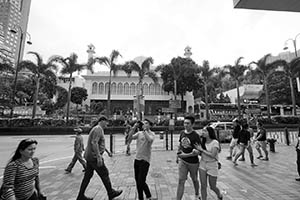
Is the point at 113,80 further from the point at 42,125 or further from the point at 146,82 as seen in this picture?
the point at 42,125

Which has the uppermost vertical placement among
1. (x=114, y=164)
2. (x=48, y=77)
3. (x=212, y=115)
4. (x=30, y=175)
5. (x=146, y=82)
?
(x=146, y=82)

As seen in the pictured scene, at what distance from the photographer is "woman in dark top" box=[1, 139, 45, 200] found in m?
1.75

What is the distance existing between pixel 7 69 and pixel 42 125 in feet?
23.9

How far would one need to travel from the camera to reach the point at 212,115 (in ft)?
96.9

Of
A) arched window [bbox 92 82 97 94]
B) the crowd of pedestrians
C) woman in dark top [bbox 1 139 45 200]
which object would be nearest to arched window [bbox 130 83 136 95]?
arched window [bbox 92 82 97 94]

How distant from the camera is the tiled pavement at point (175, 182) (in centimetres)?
367

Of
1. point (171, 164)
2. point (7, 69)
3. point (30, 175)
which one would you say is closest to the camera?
point (30, 175)

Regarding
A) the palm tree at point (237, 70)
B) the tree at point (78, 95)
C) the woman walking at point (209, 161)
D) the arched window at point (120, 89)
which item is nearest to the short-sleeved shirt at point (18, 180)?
the woman walking at point (209, 161)

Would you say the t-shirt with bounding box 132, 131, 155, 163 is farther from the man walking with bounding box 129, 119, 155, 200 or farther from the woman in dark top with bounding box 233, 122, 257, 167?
the woman in dark top with bounding box 233, 122, 257, 167

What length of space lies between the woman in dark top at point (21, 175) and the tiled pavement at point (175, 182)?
1.93 metres

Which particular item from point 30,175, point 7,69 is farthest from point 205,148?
point 7,69

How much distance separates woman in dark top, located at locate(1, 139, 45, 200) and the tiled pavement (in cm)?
193

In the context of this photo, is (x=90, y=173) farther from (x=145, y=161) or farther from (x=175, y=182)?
(x=175, y=182)

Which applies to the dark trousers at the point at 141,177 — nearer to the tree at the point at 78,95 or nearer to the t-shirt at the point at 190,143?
the t-shirt at the point at 190,143
